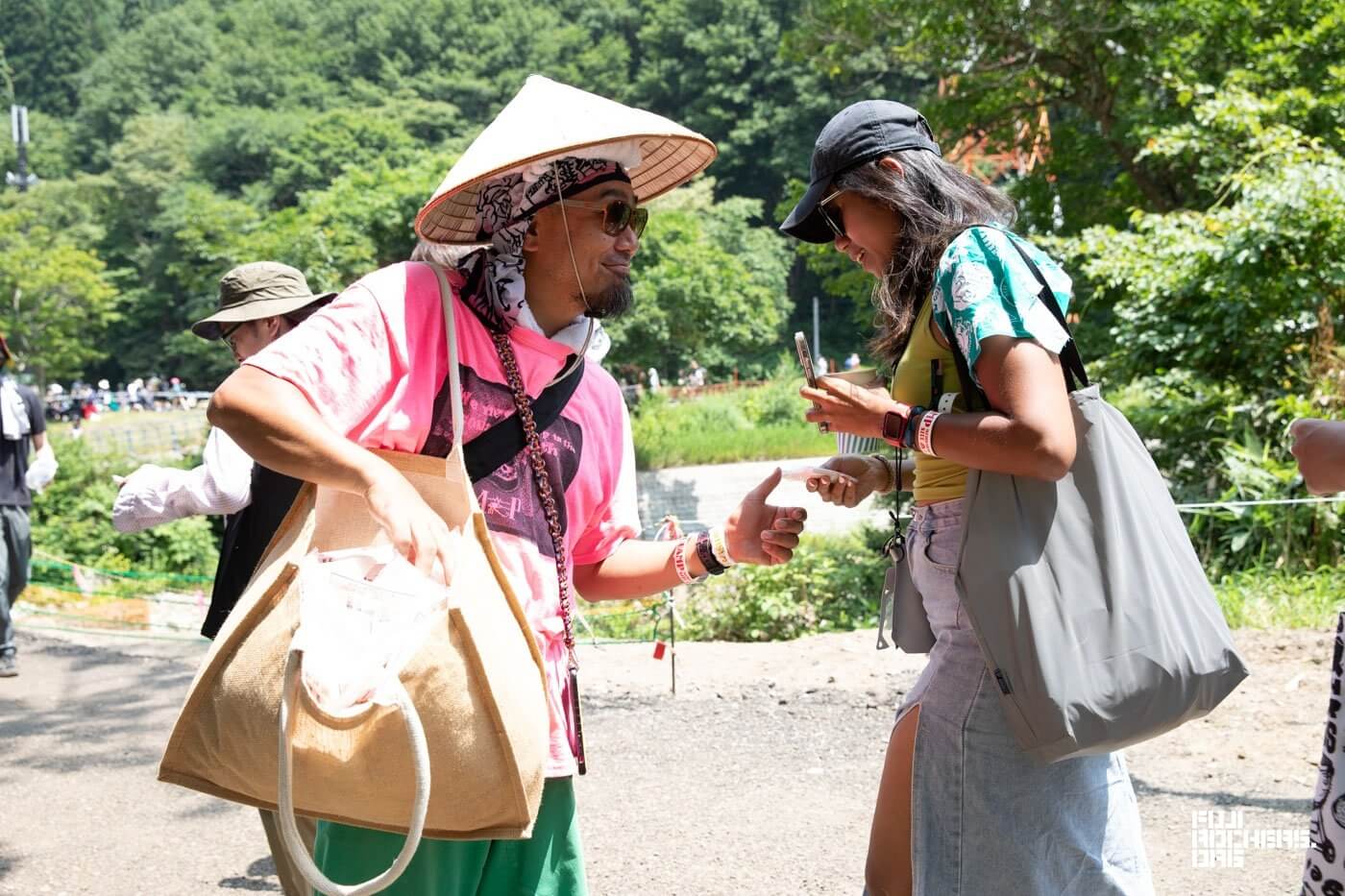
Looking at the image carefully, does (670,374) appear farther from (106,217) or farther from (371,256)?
(106,217)

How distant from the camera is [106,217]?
67.1 m

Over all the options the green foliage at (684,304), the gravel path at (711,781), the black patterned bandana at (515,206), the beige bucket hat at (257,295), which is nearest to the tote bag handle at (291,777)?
the black patterned bandana at (515,206)

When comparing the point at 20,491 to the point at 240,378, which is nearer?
the point at 240,378

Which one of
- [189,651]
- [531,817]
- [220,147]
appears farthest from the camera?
[220,147]

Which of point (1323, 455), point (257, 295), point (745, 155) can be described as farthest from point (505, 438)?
point (745, 155)

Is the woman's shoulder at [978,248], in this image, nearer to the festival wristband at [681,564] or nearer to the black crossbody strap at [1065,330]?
the black crossbody strap at [1065,330]

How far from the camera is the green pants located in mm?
2068

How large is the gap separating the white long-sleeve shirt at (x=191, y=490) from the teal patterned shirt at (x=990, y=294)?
216cm

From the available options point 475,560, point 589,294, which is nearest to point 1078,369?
point 589,294

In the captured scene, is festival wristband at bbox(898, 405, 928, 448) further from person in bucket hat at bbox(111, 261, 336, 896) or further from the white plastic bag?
the white plastic bag

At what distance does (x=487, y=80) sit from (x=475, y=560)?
84.7 metres

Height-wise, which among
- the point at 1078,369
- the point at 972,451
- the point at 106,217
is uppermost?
the point at 106,217

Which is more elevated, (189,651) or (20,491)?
(20,491)

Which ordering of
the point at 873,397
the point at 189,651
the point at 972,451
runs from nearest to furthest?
the point at 972,451, the point at 873,397, the point at 189,651
